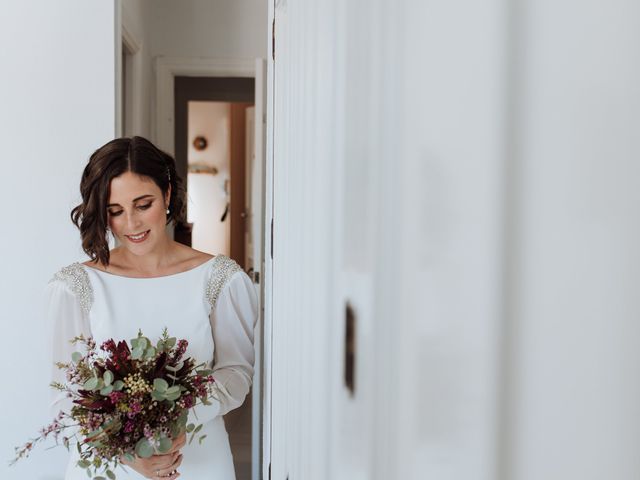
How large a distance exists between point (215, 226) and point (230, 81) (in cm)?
261

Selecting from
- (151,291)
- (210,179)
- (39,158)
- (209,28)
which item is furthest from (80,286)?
(210,179)

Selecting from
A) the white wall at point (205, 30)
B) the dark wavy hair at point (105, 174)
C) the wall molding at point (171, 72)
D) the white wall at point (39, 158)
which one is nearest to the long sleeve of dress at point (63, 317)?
the dark wavy hair at point (105, 174)

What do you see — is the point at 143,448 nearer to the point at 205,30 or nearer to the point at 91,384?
the point at 91,384

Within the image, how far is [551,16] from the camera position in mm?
256

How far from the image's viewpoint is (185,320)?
6.08 feet

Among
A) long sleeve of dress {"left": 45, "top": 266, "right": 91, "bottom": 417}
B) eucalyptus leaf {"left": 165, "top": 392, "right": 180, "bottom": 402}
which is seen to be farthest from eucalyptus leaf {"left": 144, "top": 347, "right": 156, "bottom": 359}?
long sleeve of dress {"left": 45, "top": 266, "right": 91, "bottom": 417}

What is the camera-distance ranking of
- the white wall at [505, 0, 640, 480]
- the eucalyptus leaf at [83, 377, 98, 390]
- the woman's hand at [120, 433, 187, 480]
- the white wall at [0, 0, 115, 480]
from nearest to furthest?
1. the white wall at [505, 0, 640, 480]
2. the eucalyptus leaf at [83, 377, 98, 390]
3. the woman's hand at [120, 433, 187, 480]
4. the white wall at [0, 0, 115, 480]

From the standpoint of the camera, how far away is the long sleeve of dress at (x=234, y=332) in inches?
73.6

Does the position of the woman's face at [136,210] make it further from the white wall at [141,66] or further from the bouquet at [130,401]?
the white wall at [141,66]

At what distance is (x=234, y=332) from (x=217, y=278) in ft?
0.60

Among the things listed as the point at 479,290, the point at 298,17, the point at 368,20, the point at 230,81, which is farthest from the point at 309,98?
the point at 230,81

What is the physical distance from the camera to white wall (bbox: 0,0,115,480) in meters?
2.90

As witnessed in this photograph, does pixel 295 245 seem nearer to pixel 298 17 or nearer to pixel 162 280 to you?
pixel 298 17

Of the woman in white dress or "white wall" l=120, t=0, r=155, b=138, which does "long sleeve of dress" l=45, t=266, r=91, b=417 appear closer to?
the woman in white dress
